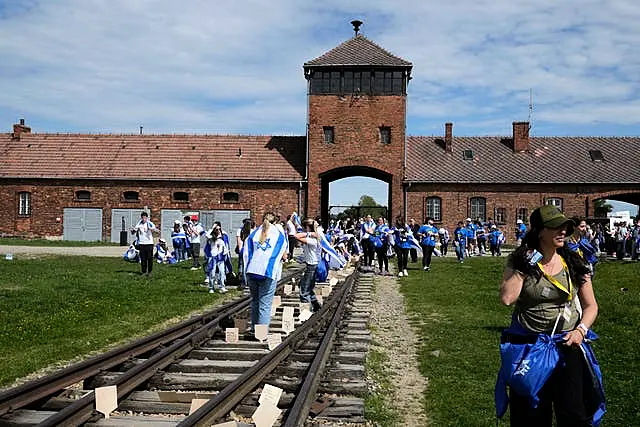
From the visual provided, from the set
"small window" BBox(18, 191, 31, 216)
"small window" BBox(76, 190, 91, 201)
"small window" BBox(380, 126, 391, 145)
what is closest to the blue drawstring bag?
"small window" BBox(380, 126, 391, 145)

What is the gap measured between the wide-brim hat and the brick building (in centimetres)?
3498

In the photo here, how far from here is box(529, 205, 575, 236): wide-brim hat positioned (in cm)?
453

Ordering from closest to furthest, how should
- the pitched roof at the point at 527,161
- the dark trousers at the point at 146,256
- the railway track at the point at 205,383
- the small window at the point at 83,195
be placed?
the railway track at the point at 205,383
the dark trousers at the point at 146,256
the pitched roof at the point at 527,161
the small window at the point at 83,195

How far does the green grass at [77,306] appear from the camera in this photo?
9617 mm

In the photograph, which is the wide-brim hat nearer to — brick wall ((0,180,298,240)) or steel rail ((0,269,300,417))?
steel rail ((0,269,300,417))

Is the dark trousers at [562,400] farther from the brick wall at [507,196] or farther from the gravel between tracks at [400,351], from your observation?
the brick wall at [507,196]

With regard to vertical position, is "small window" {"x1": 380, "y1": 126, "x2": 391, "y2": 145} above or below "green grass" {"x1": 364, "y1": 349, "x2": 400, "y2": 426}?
above

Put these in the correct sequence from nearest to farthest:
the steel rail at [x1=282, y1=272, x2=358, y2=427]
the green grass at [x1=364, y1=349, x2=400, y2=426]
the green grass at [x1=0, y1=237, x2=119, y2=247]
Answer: the steel rail at [x1=282, y1=272, x2=358, y2=427] < the green grass at [x1=364, y1=349, x2=400, y2=426] < the green grass at [x1=0, y1=237, x2=119, y2=247]

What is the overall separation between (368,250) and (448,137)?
74.3 feet

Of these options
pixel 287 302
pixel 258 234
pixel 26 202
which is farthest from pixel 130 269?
pixel 26 202

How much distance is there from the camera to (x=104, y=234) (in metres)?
41.6

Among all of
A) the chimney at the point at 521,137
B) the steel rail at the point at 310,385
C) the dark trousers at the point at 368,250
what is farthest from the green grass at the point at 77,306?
the chimney at the point at 521,137

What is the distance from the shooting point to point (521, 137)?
145 feet

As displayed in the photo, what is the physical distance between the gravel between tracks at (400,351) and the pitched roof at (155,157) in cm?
2511
